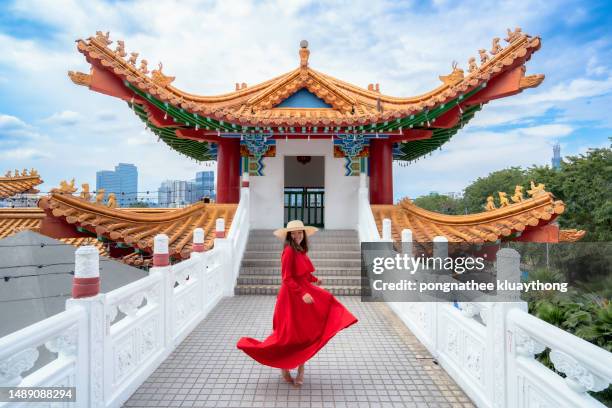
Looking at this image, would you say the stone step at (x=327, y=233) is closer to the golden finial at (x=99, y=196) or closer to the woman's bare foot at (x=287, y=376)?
the golden finial at (x=99, y=196)

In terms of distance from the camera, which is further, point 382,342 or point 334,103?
point 334,103

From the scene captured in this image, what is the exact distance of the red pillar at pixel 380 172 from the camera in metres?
9.00

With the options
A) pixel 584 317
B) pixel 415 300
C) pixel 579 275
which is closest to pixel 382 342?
pixel 415 300

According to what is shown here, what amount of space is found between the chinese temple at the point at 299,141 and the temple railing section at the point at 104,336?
251cm

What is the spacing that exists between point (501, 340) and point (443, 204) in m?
44.1

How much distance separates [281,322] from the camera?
3338 mm

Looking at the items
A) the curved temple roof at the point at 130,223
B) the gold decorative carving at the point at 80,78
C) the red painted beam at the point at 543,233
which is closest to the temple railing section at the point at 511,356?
the red painted beam at the point at 543,233

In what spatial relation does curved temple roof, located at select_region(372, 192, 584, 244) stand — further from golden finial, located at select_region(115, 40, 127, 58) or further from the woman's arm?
golden finial, located at select_region(115, 40, 127, 58)

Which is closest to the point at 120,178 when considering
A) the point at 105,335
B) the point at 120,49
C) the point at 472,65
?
the point at 120,49

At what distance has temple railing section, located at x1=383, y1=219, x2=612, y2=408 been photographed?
2023mm

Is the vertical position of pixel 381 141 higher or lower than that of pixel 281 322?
higher

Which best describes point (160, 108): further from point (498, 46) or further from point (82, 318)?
point (498, 46)

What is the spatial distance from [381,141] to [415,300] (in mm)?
4821

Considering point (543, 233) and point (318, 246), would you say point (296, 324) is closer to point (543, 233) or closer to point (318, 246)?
point (318, 246)
